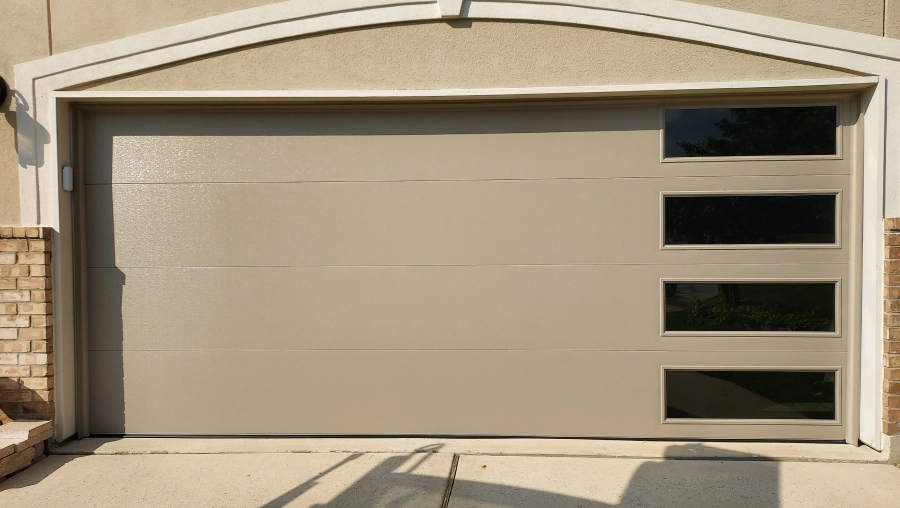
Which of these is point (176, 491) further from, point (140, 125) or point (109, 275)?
point (140, 125)

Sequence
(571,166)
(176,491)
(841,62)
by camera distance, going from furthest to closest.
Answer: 1. (571,166)
2. (841,62)
3. (176,491)

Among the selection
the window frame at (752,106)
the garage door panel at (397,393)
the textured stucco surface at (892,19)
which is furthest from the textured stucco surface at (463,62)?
the garage door panel at (397,393)

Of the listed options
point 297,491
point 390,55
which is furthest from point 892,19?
point 297,491

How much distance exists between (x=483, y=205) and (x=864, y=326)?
2.65 meters

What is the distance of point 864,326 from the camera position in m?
3.64

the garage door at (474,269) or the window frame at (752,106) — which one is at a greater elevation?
the window frame at (752,106)

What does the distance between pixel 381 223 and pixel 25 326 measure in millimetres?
2488

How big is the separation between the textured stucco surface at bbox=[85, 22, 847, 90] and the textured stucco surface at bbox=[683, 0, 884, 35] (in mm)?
301

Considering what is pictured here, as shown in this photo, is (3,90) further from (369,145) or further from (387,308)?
(387,308)

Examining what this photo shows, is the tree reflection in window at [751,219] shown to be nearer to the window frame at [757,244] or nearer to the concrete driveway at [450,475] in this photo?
the window frame at [757,244]

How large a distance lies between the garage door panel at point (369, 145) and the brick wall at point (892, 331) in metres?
1.56

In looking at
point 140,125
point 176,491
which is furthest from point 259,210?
point 176,491

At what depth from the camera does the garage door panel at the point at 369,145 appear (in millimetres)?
3809

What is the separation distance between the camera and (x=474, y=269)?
3.86m
